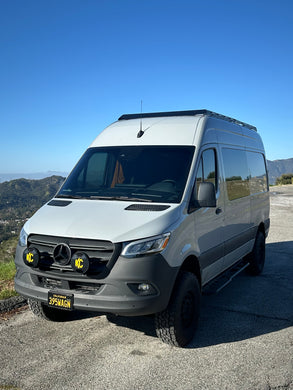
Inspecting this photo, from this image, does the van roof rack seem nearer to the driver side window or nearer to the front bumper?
the driver side window

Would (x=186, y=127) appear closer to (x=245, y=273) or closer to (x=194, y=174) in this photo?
(x=194, y=174)

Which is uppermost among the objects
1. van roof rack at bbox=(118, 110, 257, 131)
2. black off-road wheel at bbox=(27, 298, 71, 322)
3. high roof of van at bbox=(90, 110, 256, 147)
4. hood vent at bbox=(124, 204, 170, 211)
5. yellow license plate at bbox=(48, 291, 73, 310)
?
van roof rack at bbox=(118, 110, 257, 131)

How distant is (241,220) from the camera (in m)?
6.67

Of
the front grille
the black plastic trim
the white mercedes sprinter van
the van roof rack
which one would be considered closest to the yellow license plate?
the white mercedes sprinter van

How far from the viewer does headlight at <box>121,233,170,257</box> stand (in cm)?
391

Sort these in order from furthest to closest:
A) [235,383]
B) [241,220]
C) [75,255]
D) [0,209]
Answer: [0,209]
[241,220]
[75,255]
[235,383]

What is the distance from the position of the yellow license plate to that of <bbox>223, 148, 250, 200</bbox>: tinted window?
9.78 feet

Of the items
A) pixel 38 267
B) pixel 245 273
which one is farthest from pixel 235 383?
pixel 245 273

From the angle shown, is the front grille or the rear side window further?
the rear side window

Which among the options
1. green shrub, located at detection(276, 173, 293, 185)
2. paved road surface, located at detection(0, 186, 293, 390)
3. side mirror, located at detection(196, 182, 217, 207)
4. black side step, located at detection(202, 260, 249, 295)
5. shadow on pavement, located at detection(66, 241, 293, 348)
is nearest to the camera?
paved road surface, located at detection(0, 186, 293, 390)

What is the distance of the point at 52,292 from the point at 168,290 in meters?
1.21

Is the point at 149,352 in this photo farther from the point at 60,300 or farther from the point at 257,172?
the point at 257,172

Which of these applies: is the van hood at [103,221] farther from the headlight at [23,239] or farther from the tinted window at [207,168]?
the tinted window at [207,168]

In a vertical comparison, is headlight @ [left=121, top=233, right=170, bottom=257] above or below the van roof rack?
below
